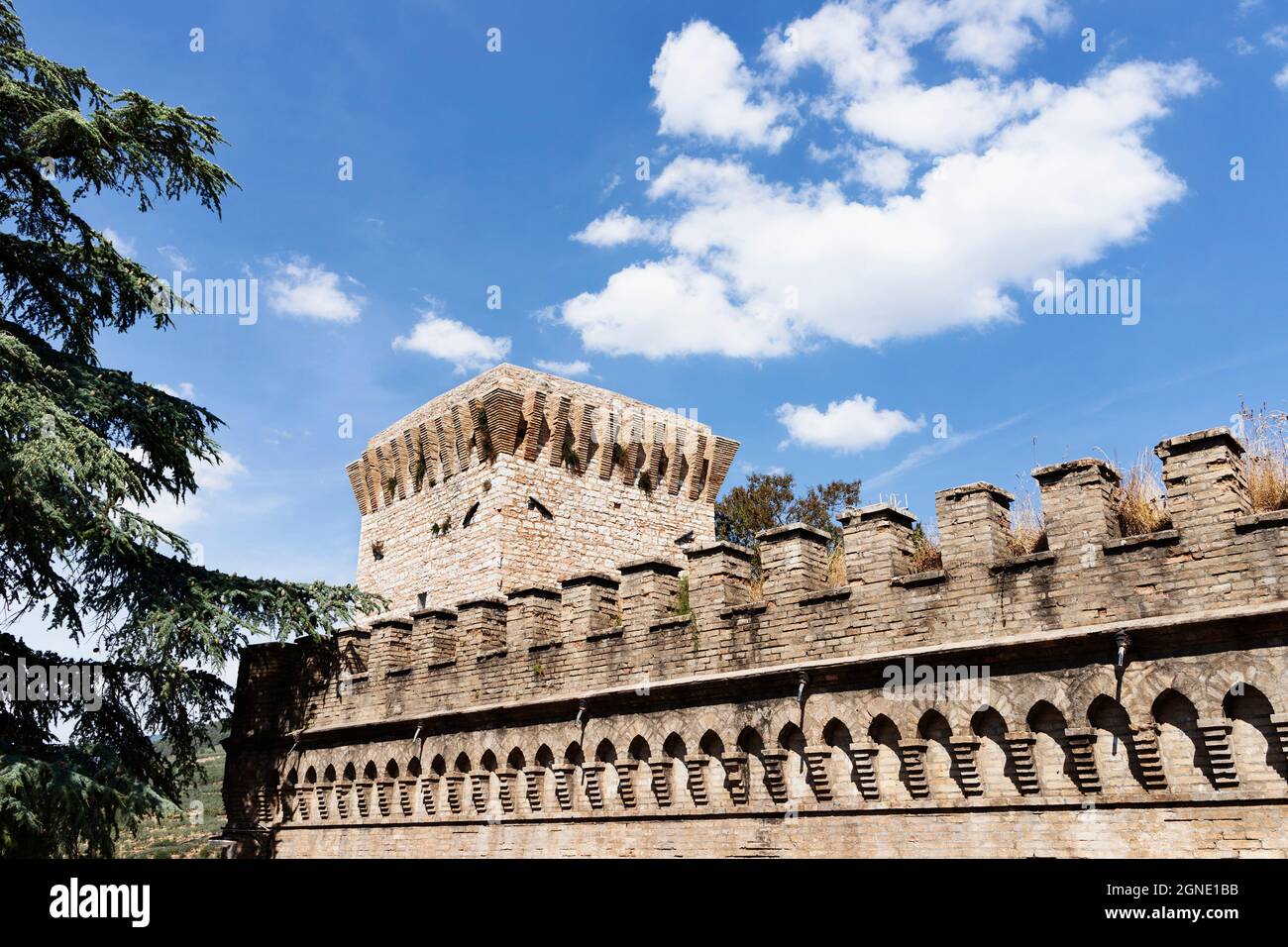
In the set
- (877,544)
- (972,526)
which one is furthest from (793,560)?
(972,526)

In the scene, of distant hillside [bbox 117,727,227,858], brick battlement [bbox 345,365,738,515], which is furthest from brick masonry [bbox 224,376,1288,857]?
distant hillside [bbox 117,727,227,858]

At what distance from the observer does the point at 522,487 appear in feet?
58.2

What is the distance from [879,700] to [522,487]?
9604 mm

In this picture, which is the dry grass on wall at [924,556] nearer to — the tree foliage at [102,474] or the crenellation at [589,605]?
the crenellation at [589,605]

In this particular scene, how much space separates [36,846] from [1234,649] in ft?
38.6

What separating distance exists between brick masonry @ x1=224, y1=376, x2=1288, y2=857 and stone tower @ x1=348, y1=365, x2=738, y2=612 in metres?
3.48

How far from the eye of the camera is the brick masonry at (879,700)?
25.1 ft

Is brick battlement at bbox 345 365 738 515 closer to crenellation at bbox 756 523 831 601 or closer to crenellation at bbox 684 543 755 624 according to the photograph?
crenellation at bbox 684 543 755 624

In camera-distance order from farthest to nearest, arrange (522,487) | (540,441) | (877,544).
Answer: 1. (540,441)
2. (522,487)
3. (877,544)

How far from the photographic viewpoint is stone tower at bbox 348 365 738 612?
17.6 metres

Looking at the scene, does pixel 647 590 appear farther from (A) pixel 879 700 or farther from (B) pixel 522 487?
(B) pixel 522 487

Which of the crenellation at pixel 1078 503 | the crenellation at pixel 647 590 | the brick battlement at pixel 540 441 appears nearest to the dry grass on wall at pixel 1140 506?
the crenellation at pixel 1078 503
